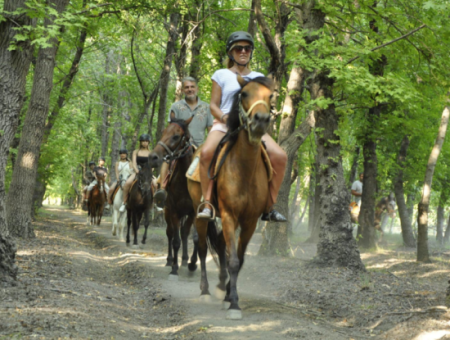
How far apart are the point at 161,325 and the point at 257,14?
840 centimetres

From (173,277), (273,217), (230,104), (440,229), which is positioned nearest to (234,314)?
(273,217)

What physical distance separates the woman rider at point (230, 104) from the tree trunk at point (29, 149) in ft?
26.2

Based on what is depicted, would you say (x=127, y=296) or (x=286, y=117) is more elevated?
(x=286, y=117)

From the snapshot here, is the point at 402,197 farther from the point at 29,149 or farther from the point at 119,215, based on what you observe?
the point at 29,149

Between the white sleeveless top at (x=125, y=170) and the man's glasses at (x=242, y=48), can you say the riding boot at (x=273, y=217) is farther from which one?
the white sleeveless top at (x=125, y=170)

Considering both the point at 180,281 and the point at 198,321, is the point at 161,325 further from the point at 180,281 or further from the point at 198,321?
the point at 180,281

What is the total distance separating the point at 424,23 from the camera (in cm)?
979

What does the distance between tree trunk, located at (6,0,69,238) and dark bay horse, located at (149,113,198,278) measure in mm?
5039

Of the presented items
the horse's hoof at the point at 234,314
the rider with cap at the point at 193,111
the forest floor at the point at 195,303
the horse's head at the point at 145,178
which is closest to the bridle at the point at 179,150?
the rider with cap at the point at 193,111

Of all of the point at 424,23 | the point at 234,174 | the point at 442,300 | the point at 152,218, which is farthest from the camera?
the point at 152,218

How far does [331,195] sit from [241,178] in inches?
212

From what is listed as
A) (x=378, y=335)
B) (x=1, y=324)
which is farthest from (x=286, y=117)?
(x=1, y=324)

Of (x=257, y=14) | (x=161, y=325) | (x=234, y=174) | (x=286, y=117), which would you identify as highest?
(x=257, y=14)

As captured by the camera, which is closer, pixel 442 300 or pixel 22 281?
pixel 22 281
